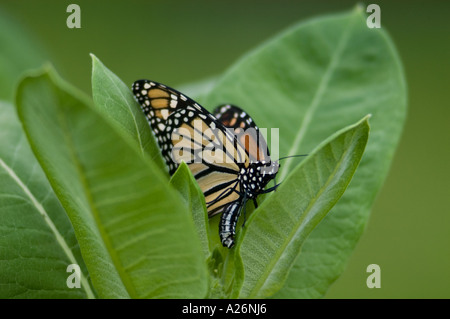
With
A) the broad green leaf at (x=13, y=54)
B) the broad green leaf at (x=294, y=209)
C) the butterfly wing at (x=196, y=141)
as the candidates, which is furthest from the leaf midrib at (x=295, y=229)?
the broad green leaf at (x=13, y=54)

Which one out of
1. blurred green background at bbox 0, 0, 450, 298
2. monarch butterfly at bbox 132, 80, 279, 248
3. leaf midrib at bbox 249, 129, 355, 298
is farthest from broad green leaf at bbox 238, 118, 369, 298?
blurred green background at bbox 0, 0, 450, 298

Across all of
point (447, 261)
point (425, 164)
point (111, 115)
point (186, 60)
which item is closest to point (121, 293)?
point (111, 115)

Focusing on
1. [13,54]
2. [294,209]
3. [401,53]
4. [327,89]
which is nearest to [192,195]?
[294,209]

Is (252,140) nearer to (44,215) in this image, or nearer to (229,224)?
(229,224)

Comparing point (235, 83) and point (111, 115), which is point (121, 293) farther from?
point (235, 83)

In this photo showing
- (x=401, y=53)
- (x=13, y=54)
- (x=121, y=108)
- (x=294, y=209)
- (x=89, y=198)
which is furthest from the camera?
→ (x=401, y=53)

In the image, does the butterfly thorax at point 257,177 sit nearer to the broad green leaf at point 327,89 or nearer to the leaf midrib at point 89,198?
the broad green leaf at point 327,89

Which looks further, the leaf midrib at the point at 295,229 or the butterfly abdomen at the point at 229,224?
the butterfly abdomen at the point at 229,224
